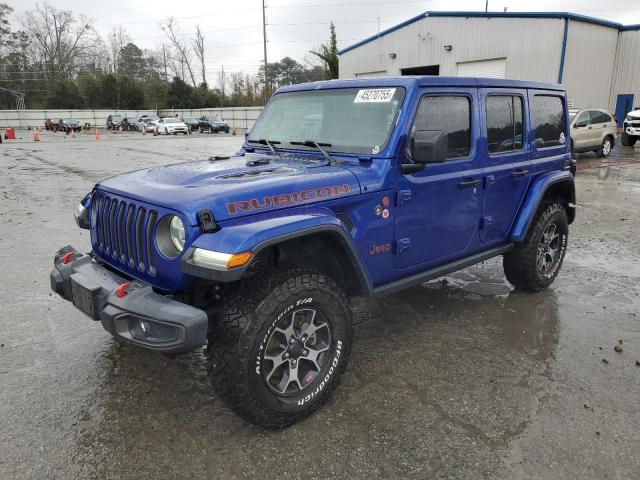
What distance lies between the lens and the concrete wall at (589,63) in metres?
23.0

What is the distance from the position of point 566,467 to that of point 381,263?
154 cm

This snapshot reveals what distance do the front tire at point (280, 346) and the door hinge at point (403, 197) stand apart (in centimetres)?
79

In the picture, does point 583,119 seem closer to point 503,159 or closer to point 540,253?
point 540,253

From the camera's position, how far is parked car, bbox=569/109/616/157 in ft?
52.3

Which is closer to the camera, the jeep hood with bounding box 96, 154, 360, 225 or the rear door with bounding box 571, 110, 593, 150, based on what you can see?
the jeep hood with bounding box 96, 154, 360, 225

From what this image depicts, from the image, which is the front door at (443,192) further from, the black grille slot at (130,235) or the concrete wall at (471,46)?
the concrete wall at (471,46)

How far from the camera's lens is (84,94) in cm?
6012

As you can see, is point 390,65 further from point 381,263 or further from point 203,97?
point 203,97

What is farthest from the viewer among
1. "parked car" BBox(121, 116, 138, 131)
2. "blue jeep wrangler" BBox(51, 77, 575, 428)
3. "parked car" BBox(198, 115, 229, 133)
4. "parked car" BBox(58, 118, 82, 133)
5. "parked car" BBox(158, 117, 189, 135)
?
"parked car" BBox(121, 116, 138, 131)

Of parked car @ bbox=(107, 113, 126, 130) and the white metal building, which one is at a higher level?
the white metal building

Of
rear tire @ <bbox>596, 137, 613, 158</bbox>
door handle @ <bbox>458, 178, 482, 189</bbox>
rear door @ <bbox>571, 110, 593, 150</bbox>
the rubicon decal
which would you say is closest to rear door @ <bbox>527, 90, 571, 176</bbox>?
door handle @ <bbox>458, 178, 482, 189</bbox>

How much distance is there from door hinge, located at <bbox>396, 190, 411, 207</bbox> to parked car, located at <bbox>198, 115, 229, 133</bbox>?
35970mm


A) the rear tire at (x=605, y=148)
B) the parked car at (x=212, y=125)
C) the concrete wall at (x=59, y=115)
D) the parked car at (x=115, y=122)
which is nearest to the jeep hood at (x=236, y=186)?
the rear tire at (x=605, y=148)

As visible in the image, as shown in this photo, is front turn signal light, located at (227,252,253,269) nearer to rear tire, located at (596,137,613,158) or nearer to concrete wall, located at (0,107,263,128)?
rear tire, located at (596,137,613,158)
